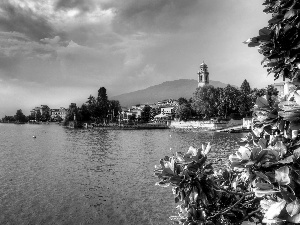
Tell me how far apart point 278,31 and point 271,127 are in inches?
40.6

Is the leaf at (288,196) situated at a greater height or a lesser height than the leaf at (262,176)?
lesser

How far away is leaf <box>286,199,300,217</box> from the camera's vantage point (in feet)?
7.16

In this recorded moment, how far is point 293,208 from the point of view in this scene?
2199 mm

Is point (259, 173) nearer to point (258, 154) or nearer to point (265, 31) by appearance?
point (258, 154)

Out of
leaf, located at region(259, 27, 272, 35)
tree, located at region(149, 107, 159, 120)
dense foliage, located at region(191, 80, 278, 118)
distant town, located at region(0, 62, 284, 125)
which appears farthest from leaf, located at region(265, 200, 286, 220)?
tree, located at region(149, 107, 159, 120)

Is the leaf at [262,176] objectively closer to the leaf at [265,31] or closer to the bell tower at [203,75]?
the leaf at [265,31]

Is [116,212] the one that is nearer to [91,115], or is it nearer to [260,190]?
[260,190]

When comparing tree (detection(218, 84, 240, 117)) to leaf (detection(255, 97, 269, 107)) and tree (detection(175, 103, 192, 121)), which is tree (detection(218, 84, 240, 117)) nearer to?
tree (detection(175, 103, 192, 121))

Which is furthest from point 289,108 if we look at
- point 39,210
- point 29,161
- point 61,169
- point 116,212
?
point 29,161

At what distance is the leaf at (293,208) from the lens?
218 centimetres

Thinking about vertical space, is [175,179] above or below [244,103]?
below

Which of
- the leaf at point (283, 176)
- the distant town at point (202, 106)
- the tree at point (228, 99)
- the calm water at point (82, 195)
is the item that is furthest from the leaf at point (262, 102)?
the tree at point (228, 99)

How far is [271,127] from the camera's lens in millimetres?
2979

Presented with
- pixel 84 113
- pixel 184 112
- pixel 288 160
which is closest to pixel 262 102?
pixel 288 160
